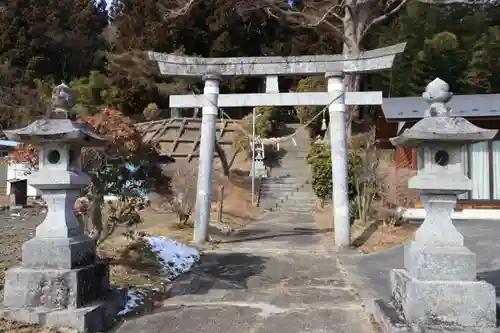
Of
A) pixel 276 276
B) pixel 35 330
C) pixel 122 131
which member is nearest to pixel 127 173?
pixel 122 131

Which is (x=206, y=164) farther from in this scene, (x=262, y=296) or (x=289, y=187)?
(x=289, y=187)

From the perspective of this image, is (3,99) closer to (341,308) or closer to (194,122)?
(194,122)

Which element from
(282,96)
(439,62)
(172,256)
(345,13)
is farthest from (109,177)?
(439,62)

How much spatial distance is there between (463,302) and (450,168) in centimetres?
138

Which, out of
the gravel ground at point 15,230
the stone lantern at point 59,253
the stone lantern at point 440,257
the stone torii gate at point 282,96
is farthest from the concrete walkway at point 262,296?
the gravel ground at point 15,230

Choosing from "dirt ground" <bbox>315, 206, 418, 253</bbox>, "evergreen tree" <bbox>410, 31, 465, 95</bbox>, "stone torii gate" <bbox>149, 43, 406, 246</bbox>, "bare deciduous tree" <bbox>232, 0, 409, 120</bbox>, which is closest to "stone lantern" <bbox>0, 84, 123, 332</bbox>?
"stone torii gate" <bbox>149, 43, 406, 246</bbox>

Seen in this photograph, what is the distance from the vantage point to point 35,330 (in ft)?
15.9

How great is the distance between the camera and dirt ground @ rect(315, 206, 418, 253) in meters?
11.0

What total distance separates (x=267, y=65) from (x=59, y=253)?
7.55m

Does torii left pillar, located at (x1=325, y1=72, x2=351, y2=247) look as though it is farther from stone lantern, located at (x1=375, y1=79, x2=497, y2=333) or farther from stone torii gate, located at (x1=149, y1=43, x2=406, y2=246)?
stone lantern, located at (x1=375, y1=79, x2=497, y2=333)

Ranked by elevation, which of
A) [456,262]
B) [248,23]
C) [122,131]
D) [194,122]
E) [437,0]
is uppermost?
[248,23]

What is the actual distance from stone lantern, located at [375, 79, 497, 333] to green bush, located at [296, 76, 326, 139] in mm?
22990

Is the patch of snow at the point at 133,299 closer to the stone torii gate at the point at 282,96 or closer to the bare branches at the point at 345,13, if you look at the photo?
the stone torii gate at the point at 282,96

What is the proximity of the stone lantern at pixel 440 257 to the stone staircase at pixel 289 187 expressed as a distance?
48.7ft
